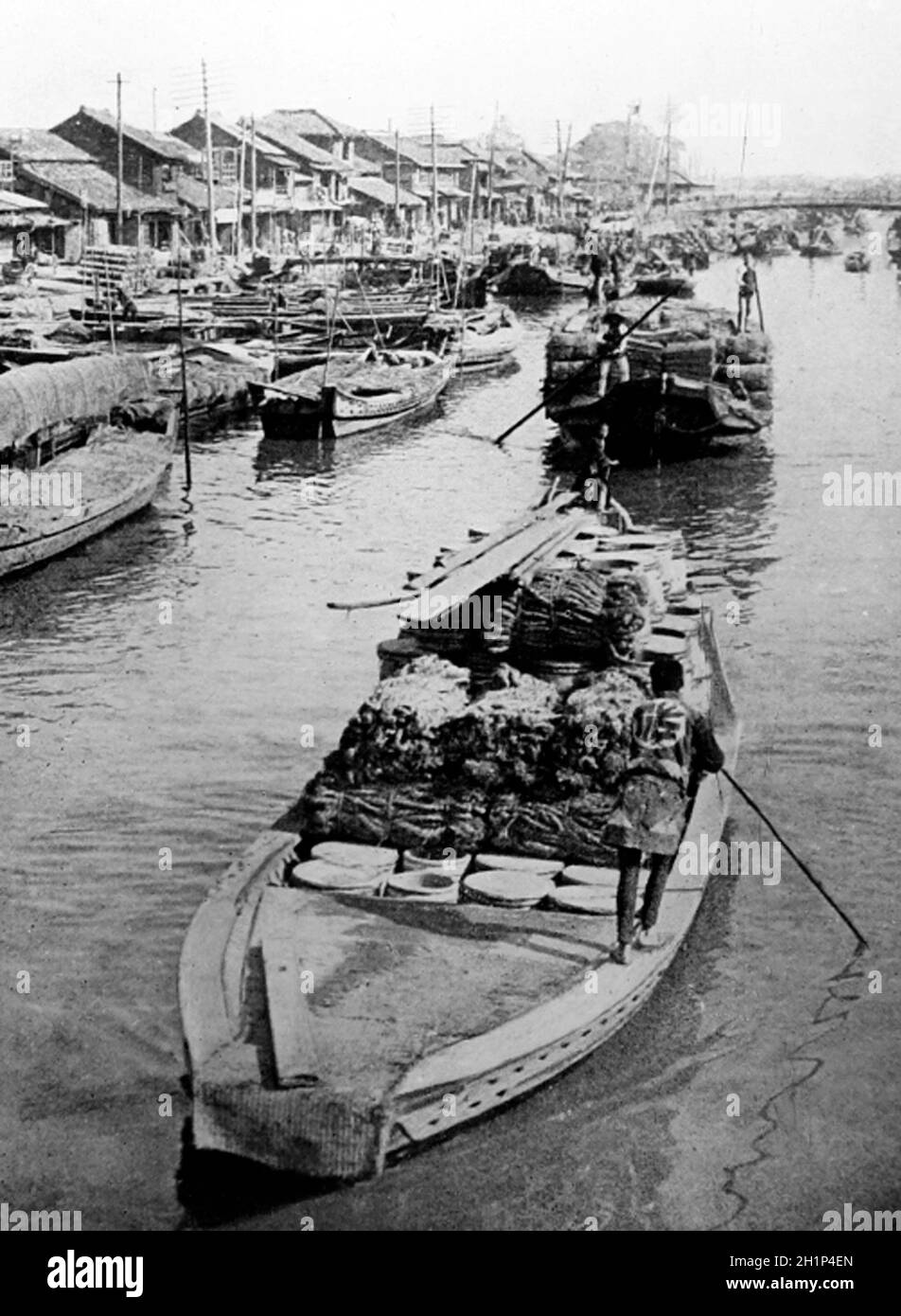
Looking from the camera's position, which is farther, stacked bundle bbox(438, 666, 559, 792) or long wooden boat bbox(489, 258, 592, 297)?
long wooden boat bbox(489, 258, 592, 297)

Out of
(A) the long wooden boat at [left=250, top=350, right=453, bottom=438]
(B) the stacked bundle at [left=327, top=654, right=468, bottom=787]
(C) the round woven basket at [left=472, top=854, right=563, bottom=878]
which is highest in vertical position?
(A) the long wooden boat at [left=250, top=350, right=453, bottom=438]

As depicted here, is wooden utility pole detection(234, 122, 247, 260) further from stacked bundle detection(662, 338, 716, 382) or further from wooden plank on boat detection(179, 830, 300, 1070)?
wooden plank on boat detection(179, 830, 300, 1070)

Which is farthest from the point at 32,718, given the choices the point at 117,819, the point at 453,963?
the point at 453,963

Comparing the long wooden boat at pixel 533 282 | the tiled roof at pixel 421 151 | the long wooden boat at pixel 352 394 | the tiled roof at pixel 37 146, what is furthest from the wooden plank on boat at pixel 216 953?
the tiled roof at pixel 421 151

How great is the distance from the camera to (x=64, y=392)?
22.9 m

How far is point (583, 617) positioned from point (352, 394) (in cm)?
2178

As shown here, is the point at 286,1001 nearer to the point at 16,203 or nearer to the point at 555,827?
the point at 555,827

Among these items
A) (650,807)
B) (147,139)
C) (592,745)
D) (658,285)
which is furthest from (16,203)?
(650,807)

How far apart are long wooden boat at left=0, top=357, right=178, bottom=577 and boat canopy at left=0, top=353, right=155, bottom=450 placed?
0.02m

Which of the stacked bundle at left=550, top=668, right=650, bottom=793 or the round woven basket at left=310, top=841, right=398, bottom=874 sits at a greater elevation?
the stacked bundle at left=550, top=668, right=650, bottom=793

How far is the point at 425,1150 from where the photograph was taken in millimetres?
6684

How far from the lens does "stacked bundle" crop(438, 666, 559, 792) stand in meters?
8.88

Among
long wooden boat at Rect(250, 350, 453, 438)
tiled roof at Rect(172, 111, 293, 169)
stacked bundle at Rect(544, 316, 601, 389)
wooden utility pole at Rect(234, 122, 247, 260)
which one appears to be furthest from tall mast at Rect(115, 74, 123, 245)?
stacked bundle at Rect(544, 316, 601, 389)

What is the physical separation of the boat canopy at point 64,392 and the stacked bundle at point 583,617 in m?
12.6
